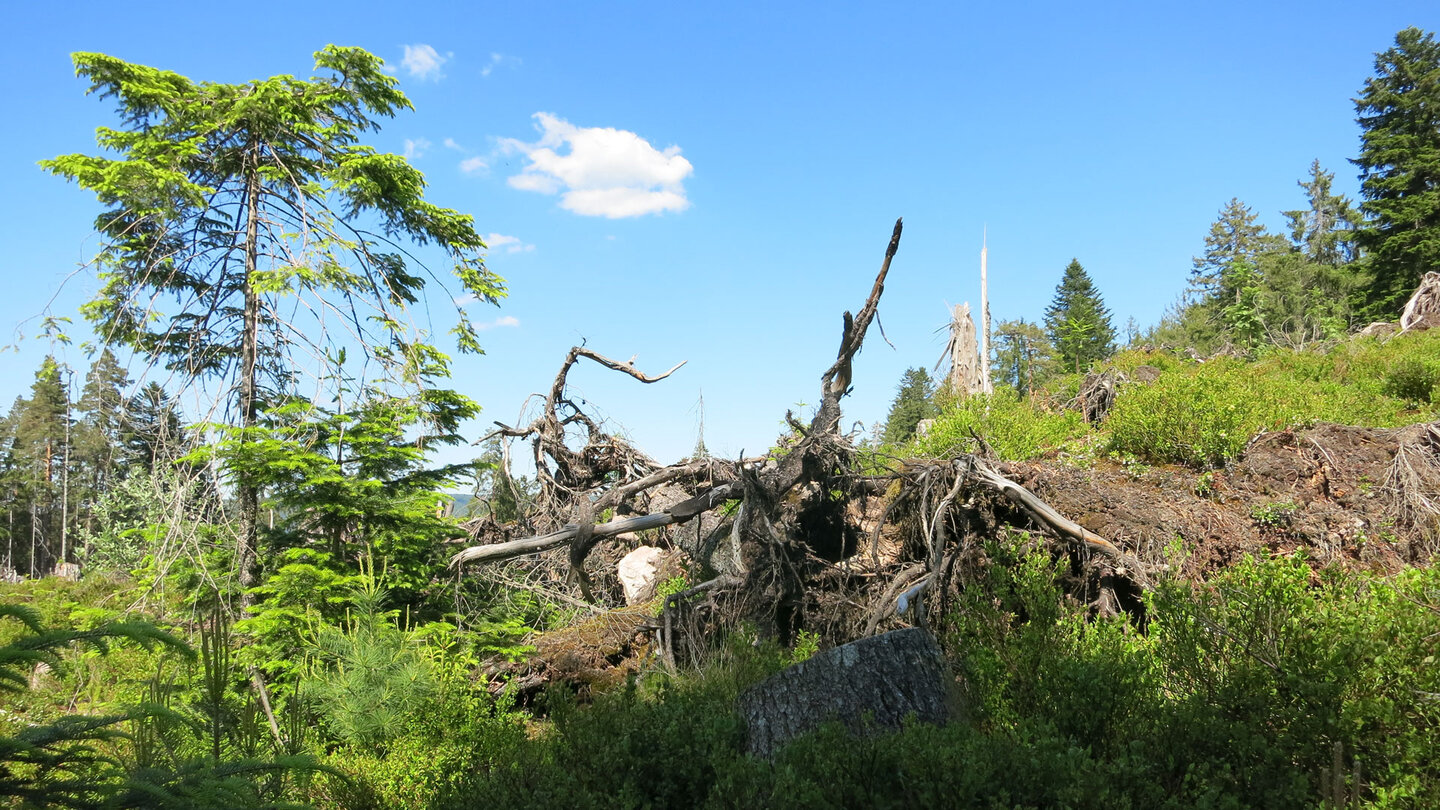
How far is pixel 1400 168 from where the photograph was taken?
27906 millimetres

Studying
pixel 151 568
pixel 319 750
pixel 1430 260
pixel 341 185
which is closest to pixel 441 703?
pixel 319 750

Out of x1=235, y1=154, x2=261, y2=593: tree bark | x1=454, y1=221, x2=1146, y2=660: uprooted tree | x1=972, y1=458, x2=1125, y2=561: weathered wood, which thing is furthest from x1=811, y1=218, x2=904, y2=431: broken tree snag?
x1=235, y1=154, x2=261, y2=593: tree bark

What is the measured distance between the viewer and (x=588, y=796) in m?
3.16

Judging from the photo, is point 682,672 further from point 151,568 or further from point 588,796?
point 151,568

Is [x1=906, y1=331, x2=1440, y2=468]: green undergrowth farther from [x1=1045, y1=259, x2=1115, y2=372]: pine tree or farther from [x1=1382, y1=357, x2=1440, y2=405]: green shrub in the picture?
[x1=1045, y1=259, x2=1115, y2=372]: pine tree

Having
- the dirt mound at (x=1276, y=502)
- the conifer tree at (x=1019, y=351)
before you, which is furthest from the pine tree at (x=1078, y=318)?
the dirt mound at (x=1276, y=502)

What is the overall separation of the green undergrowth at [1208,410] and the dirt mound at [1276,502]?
502mm

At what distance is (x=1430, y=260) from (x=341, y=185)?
32916 millimetres

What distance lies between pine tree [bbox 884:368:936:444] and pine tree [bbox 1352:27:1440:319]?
52.5 feet

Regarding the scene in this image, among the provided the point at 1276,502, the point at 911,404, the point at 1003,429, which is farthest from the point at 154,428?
the point at 911,404

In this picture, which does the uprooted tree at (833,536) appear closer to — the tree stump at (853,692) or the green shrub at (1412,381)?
the tree stump at (853,692)

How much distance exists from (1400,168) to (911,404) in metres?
19.7

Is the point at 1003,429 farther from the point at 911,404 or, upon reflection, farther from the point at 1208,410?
the point at 911,404

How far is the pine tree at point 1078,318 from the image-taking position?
3597 centimetres
